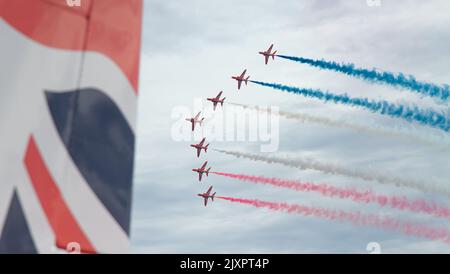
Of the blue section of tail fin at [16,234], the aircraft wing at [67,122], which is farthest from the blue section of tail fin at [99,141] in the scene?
the blue section of tail fin at [16,234]

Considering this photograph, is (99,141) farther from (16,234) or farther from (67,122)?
(16,234)

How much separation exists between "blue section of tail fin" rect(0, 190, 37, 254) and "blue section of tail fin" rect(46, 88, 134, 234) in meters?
0.76

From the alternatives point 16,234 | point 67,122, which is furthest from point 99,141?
point 16,234

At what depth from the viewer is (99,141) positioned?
654 centimetres

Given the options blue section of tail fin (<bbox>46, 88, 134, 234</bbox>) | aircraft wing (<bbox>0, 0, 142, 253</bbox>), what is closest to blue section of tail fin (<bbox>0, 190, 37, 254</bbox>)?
aircraft wing (<bbox>0, 0, 142, 253</bbox>)

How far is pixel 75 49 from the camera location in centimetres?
664

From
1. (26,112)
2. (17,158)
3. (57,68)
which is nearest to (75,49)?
(57,68)

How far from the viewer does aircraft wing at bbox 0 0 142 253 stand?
6.19m

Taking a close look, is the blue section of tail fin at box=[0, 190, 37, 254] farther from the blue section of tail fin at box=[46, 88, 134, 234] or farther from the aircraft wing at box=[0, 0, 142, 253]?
the blue section of tail fin at box=[46, 88, 134, 234]

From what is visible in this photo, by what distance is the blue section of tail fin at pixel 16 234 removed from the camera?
6074 mm
